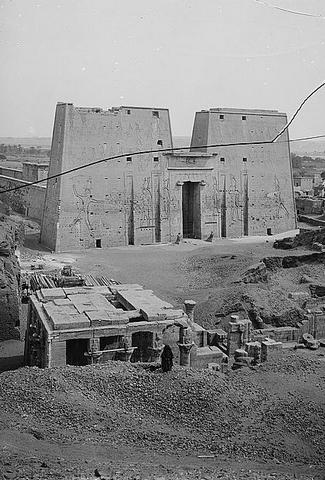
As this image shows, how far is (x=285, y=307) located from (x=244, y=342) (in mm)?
2853

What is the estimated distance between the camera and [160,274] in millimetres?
21266

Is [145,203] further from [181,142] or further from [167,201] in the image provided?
[181,142]

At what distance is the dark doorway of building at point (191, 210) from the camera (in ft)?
94.0

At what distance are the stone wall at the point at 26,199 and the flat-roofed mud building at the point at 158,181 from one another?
4.40 meters

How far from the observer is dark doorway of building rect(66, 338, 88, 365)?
38.4ft

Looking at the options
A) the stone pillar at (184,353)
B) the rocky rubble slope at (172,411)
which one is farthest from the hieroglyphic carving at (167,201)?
the rocky rubble slope at (172,411)

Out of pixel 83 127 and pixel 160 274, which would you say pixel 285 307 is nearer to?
pixel 160 274

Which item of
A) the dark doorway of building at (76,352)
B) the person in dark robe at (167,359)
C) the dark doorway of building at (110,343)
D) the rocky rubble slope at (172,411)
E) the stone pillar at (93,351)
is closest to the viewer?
the rocky rubble slope at (172,411)

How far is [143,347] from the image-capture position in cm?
1177

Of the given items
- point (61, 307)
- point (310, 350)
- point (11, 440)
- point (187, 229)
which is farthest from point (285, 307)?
point (187, 229)

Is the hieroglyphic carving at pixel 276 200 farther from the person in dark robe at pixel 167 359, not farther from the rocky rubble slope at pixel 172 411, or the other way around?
the rocky rubble slope at pixel 172 411

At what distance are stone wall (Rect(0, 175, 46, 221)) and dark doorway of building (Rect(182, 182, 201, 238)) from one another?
23.6 ft

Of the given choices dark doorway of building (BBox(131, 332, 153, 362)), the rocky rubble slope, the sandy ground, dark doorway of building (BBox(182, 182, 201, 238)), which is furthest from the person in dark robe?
dark doorway of building (BBox(182, 182, 201, 238))

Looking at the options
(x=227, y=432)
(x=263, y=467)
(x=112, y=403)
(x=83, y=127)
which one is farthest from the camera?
(x=83, y=127)
